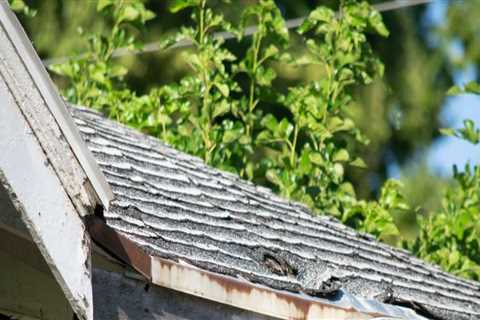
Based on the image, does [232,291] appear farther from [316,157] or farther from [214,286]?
[316,157]

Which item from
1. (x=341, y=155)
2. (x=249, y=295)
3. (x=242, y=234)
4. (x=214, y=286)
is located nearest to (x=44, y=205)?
(x=214, y=286)

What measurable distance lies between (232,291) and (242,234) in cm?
80

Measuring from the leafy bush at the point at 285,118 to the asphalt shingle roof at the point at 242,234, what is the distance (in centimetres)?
132

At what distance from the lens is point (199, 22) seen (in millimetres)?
8766

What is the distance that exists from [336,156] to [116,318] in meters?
4.06

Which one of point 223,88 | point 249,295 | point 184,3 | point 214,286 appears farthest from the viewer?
point 184,3

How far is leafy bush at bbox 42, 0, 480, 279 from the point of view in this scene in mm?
8172

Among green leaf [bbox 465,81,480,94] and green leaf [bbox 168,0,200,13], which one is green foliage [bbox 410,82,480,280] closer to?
green leaf [bbox 465,81,480,94]

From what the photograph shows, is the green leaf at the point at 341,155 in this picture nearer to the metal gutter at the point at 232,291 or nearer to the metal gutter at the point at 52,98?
the metal gutter at the point at 232,291

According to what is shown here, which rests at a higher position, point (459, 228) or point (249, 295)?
point (459, 228)

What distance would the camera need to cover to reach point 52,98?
372 cm

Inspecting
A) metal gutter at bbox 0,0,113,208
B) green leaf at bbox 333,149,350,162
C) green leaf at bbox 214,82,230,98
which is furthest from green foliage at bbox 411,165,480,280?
metal gutter at bbox 0,0,113,208

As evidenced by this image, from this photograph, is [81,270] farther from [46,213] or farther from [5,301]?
[5,301]

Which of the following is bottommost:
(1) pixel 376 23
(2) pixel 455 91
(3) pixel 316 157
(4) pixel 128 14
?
(3) pixel 316 157
